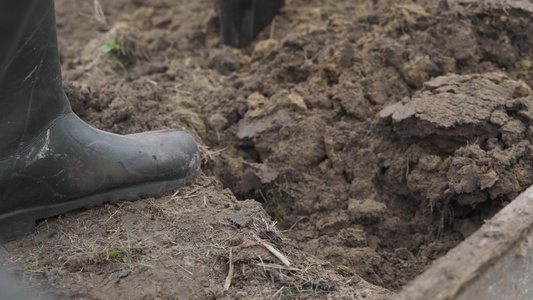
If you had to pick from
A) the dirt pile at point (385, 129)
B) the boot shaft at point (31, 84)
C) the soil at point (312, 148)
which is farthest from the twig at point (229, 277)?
the boot shaft at point (31, 84)

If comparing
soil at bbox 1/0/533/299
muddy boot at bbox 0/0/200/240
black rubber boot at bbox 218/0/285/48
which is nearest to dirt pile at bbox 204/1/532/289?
soil at bbox 1/0/533/299

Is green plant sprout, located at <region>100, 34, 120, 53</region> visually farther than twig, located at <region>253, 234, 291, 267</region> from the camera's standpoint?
Yes

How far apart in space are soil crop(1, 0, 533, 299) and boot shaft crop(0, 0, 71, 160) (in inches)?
14.0

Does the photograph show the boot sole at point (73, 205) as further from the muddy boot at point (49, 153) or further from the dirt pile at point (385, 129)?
the dirt pile at point (385, 129)

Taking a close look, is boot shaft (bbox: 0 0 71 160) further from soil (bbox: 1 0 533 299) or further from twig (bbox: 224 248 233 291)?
twig (bbox: 224 248 233 291)

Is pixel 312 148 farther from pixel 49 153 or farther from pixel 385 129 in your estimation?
pixel 49 153

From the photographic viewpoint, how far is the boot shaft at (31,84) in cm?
184

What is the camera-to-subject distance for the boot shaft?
6.03 feet

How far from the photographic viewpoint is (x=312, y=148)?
107 inches

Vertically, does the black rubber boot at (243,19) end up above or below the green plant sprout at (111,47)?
above

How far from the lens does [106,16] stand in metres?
4.37

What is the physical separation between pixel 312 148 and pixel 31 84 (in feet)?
4.21

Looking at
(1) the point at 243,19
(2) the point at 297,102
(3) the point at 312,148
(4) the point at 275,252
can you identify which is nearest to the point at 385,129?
A: (3) the point at 312,148

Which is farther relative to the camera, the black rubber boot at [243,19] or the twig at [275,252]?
the black rubber boot at [243,19]
